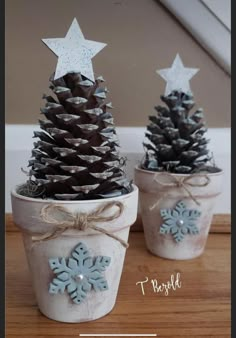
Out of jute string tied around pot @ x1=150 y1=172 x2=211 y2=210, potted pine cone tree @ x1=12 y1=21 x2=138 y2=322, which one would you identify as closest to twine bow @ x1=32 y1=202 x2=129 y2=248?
potted pine cone tree @ x1=12 y1=21 x2=138 y2=322

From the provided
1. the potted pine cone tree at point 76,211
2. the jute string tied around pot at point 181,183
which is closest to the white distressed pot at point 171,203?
the jute string tied around pot at point 181,183

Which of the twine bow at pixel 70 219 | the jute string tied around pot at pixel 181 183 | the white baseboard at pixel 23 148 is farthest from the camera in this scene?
the white baseboard at pixel 23 148

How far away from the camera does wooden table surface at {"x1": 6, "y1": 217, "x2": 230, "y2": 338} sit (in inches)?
13.8

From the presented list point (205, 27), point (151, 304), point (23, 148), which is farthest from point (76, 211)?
point (205, 27)

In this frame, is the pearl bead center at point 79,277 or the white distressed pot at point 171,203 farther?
the white distressed pot at point 171,203

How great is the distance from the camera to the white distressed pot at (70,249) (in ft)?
1.12

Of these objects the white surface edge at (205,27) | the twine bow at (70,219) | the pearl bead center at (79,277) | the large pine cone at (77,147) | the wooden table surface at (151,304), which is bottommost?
the wooden table surface at (151,304)

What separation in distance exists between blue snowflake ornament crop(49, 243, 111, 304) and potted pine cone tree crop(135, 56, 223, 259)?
165 millimetres

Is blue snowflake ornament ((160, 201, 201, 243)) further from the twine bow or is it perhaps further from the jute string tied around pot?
the twine bow

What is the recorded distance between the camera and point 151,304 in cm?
40

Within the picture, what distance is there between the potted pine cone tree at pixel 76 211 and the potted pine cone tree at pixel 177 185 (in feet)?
0.44

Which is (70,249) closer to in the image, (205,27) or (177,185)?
(177,185)

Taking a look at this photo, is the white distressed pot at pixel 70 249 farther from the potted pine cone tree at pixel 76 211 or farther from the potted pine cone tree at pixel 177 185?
the potted pine cone tree at pixel 177 185

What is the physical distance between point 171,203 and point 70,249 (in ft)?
0.64
